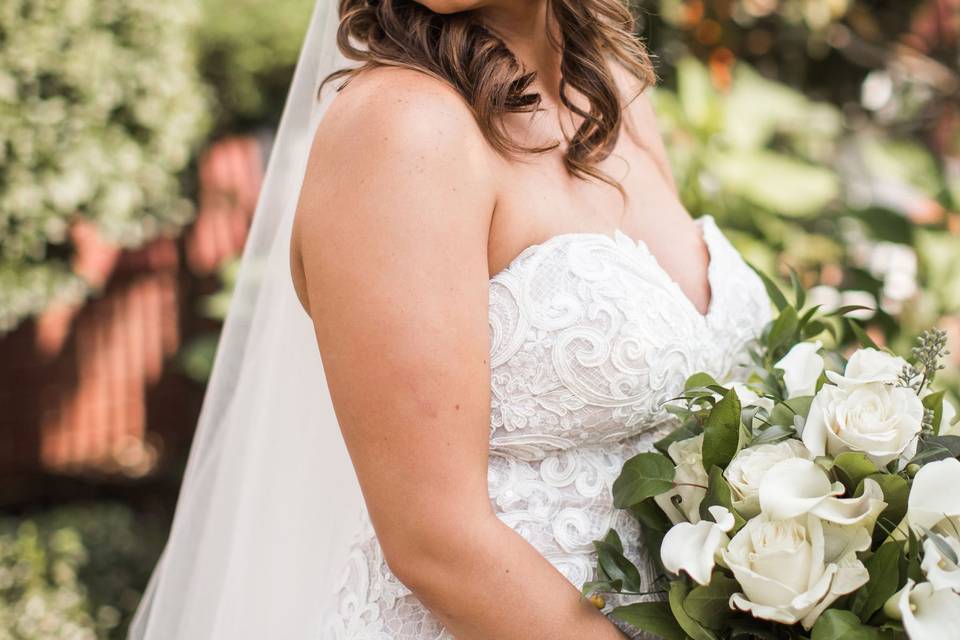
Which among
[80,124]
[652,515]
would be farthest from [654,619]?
[80,124]

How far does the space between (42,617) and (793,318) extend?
3.78 m

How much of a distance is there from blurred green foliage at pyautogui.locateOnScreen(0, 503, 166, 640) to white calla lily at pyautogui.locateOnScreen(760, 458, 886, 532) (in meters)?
3.94

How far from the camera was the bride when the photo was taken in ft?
4.02

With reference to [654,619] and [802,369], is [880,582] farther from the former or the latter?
[802,369]

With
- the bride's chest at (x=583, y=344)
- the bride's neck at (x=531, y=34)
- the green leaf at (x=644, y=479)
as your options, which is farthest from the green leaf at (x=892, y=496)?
the bride's neck at (x=531, y=34)

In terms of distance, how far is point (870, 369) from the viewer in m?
1.33

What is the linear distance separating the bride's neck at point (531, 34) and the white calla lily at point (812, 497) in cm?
84

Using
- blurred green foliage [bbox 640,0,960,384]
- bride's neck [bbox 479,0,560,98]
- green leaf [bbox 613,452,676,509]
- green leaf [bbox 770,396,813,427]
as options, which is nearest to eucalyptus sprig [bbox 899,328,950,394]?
green leaf [bbox 770,396,813,427]

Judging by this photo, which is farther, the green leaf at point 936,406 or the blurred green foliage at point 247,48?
the blurred green foliage at point 247,48

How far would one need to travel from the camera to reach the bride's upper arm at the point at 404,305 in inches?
47.4

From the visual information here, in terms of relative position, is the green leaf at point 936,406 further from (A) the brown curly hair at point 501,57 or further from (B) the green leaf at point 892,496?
(A) the brown curly hair at point 501,57

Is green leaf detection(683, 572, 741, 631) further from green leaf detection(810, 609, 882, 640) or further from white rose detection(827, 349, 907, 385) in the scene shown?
white rose detection(827, 349, 907, 385)

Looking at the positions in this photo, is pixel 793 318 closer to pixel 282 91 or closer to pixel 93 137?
pixel 93 137

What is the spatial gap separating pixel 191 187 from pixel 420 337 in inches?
189
